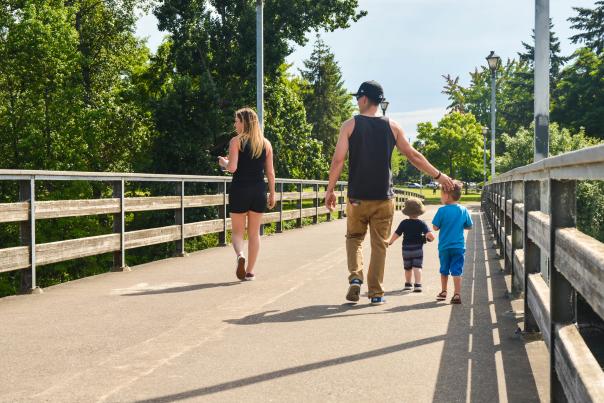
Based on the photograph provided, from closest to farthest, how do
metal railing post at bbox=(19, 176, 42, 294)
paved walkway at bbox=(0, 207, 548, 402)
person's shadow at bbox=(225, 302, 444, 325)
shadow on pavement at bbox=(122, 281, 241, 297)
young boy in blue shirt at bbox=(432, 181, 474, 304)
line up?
paved walkway at bbox=(0, 207, 548, 402), person's shadow at bbox=(225, 302, 444, 325), young boy in blue shirt at bbox=(432, 181, 474, 304), metal railing post at bbox=(19, 176, 42, 294), shadow on pavement at bbox=(122, 281, 241, 297)

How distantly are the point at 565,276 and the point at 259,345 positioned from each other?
8.38 feet

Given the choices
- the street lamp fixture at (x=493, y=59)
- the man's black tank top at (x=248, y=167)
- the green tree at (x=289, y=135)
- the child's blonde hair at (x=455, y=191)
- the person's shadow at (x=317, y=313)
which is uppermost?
the street lamp fixture at (x=493, y=59)

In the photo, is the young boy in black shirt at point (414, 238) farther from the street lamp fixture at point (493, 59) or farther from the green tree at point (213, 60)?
the green tree at point (213, 60)

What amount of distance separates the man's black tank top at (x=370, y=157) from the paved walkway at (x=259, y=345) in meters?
1.10

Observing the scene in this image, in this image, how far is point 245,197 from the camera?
8539mm

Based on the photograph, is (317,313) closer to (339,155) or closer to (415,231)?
Result: (339,155)

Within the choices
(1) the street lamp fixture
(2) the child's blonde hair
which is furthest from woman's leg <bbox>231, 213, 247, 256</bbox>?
(1) the street lamp fixture

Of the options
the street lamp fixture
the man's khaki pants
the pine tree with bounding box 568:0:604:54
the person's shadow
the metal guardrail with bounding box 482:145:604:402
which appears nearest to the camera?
the metal guardrail with bounding box 482:145:604:402

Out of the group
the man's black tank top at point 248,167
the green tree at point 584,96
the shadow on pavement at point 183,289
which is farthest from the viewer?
the green tree at point 584,96

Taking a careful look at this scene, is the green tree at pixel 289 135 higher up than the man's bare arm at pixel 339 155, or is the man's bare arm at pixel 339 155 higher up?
the green tree at pixel 289 135

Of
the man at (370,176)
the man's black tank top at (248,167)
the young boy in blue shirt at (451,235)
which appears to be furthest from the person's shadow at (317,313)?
the man's black tank top at (248,167)

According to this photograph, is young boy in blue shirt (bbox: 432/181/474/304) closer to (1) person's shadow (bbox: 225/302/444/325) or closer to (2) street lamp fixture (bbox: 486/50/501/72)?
(1) person's shadow (bbox: 225/302/444/325)

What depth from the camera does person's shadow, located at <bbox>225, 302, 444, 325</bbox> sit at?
236 inches

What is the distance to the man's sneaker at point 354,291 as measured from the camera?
22.3 ft
